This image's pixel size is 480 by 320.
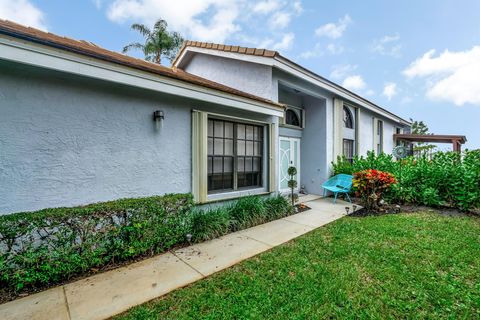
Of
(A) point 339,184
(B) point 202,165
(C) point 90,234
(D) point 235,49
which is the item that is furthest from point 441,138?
(C) point 90,234

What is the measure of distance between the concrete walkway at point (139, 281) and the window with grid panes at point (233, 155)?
1634 millimetres

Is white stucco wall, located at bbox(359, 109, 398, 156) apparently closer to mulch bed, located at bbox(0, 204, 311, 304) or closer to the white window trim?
the white window trim

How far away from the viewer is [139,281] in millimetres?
3059

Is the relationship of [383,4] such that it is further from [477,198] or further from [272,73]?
[477,198]

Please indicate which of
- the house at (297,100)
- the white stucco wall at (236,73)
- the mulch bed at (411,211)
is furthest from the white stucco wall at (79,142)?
the mulch bed at (411,211)

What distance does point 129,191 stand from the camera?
4.27 m

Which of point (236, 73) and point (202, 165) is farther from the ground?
point (236, 73)

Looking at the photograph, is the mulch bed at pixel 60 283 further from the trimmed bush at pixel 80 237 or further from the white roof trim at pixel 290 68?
the white roof trim at pixel 290 68

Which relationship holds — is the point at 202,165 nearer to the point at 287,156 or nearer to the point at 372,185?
the point at 287,156

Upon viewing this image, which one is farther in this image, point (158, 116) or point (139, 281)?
point (158, 116)

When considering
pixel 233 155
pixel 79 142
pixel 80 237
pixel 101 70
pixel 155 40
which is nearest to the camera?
pixel 80 237

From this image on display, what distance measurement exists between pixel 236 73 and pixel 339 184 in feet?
19.9

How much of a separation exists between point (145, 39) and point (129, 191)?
58.5ft

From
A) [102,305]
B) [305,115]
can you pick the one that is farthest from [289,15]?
[102,305]
